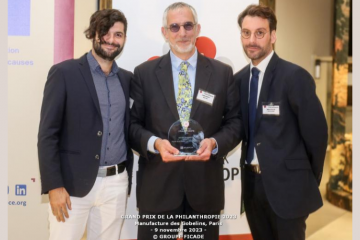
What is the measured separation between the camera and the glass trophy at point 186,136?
2.28 metres

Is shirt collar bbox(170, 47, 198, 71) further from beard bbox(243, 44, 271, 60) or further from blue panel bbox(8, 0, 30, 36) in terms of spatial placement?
blue panel bbox(8, 0, 30, 36)

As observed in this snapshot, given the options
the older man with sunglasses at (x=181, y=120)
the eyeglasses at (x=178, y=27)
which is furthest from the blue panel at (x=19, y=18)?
the eyeglasses at (x=178, y=27)

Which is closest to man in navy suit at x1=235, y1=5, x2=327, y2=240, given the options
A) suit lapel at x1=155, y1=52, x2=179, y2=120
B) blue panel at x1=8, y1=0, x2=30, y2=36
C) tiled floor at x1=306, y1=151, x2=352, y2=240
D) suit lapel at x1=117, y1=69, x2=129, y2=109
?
suit lapel at x1=155, y1=52, x2=179, y2=120

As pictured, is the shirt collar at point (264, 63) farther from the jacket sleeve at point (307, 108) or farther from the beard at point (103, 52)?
the beard at point (103, 52)

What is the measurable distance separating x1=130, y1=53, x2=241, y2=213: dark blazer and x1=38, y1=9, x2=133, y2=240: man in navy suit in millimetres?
136

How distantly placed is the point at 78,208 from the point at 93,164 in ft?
0.95

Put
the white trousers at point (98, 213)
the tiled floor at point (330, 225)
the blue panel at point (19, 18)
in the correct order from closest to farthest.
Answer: the white trousers at point (98, 213), the blue panel at point (19, 18), the tiled floor at point (330, 225)

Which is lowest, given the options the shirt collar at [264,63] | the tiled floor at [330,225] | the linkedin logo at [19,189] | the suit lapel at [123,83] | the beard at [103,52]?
the tiled floor at [330,225]

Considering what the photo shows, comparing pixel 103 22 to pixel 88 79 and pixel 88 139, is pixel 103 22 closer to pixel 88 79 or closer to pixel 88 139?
pixel 88 79

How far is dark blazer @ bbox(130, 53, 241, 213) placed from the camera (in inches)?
94.1

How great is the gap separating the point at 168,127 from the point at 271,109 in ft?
2.11

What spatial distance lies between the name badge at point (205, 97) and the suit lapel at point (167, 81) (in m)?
0.16

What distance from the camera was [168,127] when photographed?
237 centimetres

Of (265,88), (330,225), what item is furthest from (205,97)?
(330,225)
